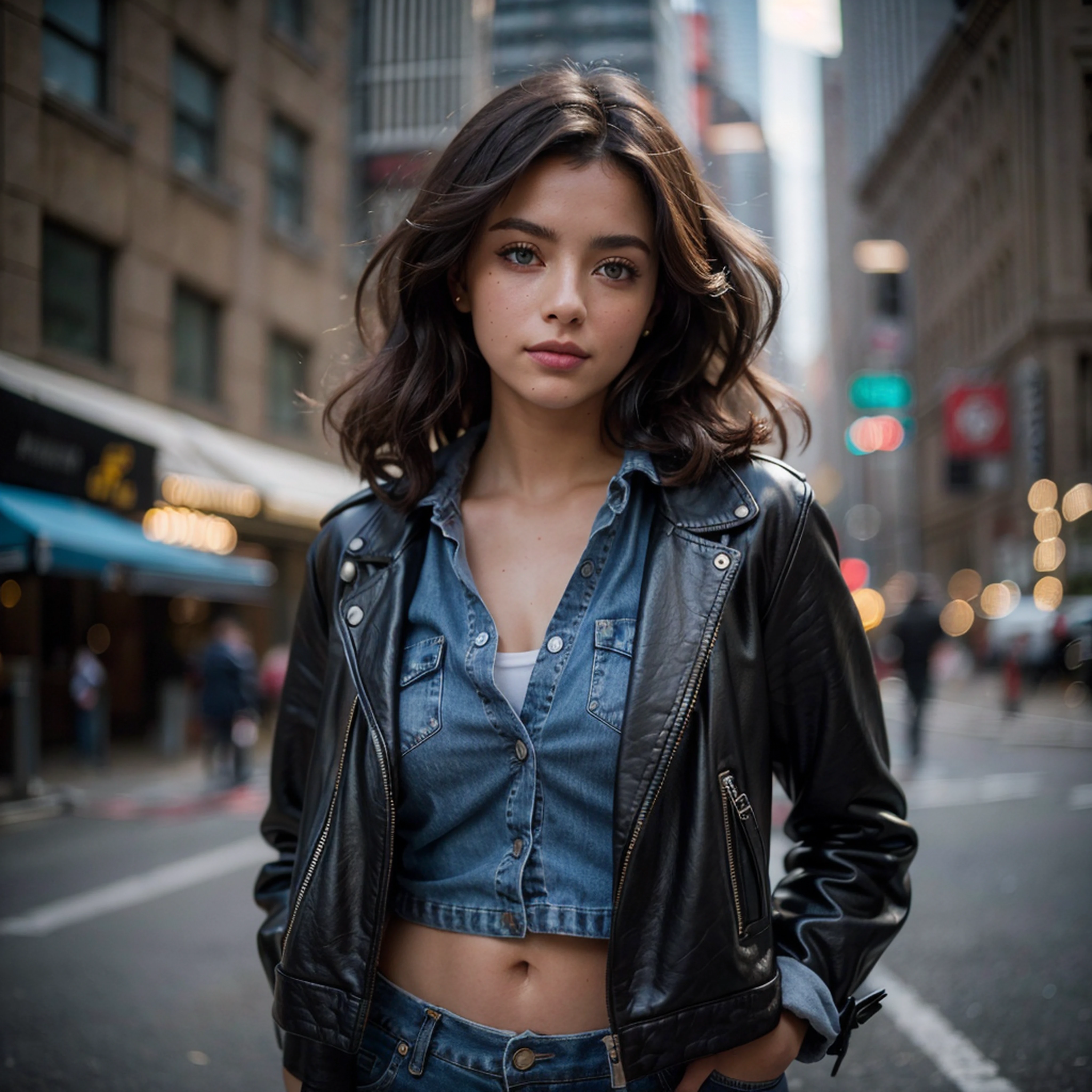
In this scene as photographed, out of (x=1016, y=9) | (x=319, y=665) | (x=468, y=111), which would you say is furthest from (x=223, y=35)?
(x=319, y=665)

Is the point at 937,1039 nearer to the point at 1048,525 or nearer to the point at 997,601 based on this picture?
the point at 1048,525

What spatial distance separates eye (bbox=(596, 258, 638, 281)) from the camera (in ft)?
5.85

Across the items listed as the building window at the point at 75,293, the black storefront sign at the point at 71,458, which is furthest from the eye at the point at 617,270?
the building window at the point at 75,293

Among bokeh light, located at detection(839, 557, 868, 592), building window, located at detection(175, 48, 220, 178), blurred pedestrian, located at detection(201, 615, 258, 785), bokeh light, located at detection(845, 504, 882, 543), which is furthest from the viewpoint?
bokeh light, located at detection(845, 504, 882, 543)

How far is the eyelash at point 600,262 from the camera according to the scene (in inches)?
70.2

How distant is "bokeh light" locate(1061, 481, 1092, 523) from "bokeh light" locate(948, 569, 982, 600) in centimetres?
204

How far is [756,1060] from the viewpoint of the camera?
5.28 feet

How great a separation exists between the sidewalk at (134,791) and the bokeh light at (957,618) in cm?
630

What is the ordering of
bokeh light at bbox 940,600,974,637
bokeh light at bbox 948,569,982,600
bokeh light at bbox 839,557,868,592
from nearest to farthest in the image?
1. bokeh light at bbox 948,569,982,600
2. bokeh light at bbox 940,600,974,637
3. bokeh light at bbox 839,557,868,592

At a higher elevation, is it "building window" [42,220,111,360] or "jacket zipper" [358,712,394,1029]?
"building window" [42,220,111,360]

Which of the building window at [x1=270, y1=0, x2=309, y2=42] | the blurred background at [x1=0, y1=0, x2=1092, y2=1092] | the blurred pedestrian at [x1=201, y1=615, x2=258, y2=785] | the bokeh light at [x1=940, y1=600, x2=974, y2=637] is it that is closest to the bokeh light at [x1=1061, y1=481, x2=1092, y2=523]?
the blurred background at [x1=0, y1=0, x2=1092, y2=1092]

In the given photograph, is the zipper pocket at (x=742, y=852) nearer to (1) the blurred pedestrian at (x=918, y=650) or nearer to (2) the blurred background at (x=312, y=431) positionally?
(2) the blurred background at (x=312, y=431)

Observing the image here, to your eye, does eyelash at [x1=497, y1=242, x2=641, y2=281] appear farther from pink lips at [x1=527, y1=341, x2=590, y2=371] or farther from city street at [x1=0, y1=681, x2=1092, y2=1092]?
city street at [x1=0, y1=681, x2=1092, y2=1092]

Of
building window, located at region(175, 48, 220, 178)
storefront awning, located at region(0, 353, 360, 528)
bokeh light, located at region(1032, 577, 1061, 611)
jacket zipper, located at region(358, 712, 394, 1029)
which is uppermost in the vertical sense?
building window, located at region(175, 48, 220, 178)
